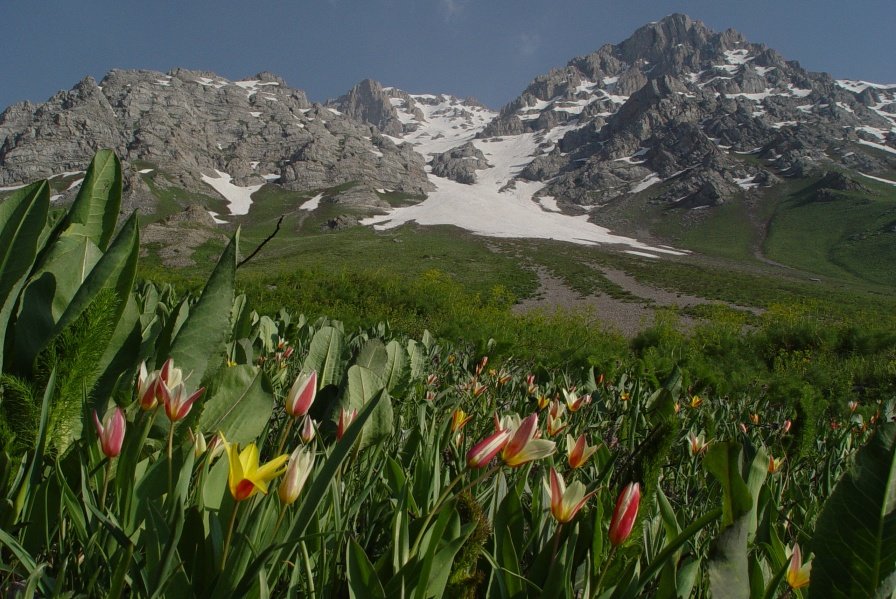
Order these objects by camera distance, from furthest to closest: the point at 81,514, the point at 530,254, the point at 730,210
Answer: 1. the point at 730,210
2. the point at 530,254
3. the point at 81,514

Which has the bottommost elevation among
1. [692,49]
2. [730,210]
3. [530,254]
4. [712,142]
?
[530,254]

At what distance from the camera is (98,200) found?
1.08 meters

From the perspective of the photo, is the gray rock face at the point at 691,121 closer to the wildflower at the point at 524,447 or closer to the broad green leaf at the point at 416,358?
the broad green leaf at the point at 416,358

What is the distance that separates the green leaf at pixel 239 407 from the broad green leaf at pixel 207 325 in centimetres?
6

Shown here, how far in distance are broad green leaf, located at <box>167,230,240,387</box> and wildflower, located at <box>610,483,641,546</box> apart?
2.55ft

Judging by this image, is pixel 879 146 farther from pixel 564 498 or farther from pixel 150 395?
pixel 150 395

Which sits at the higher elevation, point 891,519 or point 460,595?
point 891,519

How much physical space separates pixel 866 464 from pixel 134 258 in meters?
1.17

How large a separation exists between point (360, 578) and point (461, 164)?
127m

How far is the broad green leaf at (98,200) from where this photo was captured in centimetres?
107

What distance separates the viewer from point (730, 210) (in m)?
79.1

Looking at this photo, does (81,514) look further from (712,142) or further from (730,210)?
(712,142)

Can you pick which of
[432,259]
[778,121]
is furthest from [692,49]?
[432,259]

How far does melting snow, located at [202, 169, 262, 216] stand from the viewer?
83812 millimetres
